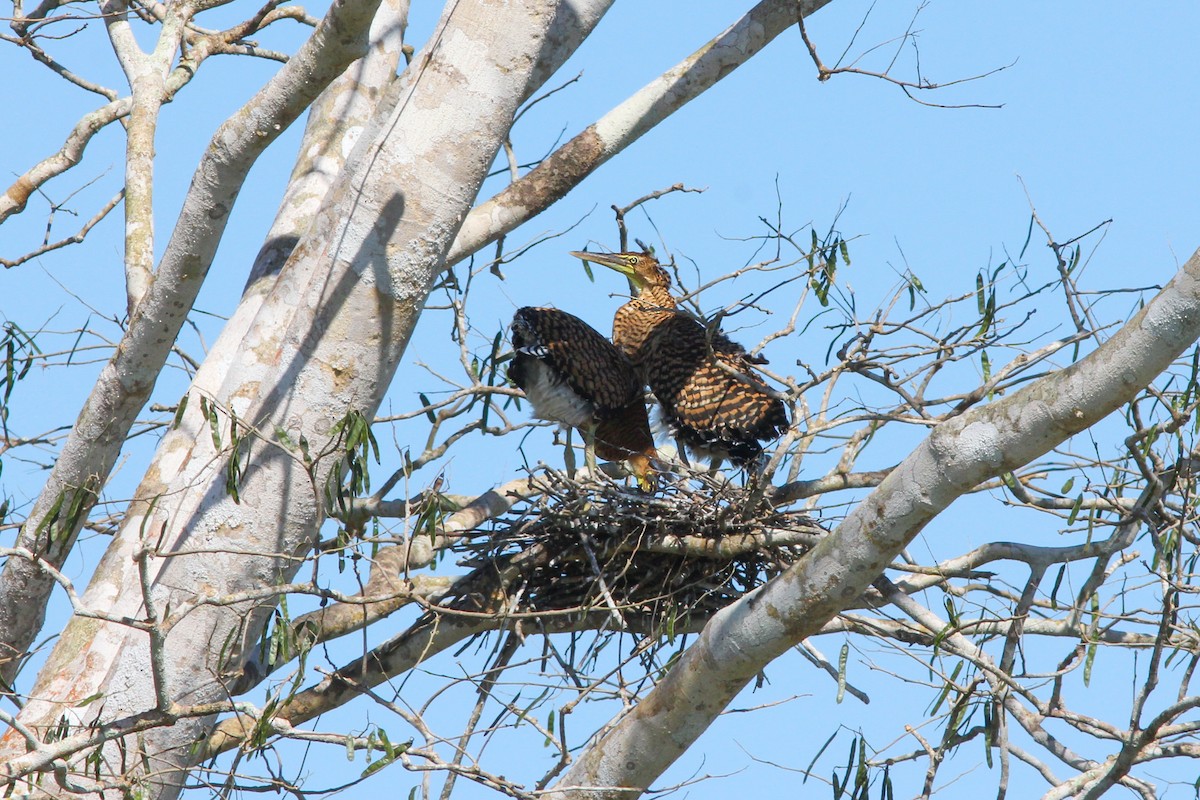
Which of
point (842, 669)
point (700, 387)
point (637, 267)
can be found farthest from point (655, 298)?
point (842, 669)

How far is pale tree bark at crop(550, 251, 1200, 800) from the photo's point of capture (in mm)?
2686

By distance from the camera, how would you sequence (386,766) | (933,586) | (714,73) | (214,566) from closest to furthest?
(386,766) → (214,566) → (933,586) → (714,73)

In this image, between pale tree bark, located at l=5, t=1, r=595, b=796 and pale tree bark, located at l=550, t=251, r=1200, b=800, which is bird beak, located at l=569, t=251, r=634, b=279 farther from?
pale tree bark, located at l=550, t=251, r=1200, b=800

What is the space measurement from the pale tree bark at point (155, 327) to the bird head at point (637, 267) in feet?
8.96

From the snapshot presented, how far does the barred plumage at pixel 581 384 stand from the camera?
5.72 m

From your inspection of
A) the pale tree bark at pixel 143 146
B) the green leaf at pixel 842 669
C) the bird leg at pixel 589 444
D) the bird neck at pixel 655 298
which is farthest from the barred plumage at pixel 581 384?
the green leaf at pixel 842 669

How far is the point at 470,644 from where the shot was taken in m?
4.66

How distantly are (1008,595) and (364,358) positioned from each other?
2189 millimetres

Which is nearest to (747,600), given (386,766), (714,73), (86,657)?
(386,766)

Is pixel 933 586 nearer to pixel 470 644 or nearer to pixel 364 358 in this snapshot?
pixel 470 644

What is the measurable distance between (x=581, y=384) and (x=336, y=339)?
7.79 ft

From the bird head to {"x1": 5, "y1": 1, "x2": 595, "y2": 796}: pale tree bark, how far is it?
3392 mm

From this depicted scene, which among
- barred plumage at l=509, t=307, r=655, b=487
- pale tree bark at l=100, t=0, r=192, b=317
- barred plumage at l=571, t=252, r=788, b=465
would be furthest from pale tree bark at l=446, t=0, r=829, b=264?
pale tree bark at l=100, t=0, r=192, b=317

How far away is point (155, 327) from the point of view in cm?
460
